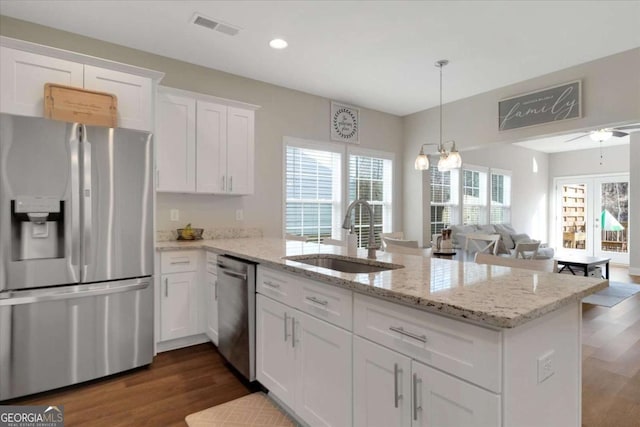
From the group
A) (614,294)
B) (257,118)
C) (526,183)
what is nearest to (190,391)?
(257,118)

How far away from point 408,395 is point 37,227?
247 cm

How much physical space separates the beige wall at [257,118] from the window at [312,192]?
18cm

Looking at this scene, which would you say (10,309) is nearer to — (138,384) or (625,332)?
(138,384)

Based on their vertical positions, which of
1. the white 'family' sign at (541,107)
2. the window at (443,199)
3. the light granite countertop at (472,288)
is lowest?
the light granite countertop at (472,288)

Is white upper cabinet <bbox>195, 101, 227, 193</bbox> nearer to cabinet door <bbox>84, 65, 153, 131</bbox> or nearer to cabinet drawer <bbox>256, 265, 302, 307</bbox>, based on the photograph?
cabinet door <bbox>84, 65, 153, 131</bbox>

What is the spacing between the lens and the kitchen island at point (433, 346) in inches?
41.1

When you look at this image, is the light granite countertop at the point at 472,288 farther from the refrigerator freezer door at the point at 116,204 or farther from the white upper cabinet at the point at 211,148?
the white upper cabinet at the point at 211,148

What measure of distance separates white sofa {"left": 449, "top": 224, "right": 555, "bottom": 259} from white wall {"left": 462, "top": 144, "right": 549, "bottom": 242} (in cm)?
118

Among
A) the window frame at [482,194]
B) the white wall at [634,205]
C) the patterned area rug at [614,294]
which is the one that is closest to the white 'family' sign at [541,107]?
the patterned area rug at [614,294]

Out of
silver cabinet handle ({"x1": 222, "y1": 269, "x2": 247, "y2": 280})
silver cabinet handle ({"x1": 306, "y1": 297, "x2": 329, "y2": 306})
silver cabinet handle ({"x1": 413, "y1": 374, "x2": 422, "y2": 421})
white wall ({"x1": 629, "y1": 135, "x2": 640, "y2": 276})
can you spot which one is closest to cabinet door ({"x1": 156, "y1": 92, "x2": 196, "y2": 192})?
silver cabinet handle ({"x1": 222, "y1": 269, "x2": 247, "y2": 280})

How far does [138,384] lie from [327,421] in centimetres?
157

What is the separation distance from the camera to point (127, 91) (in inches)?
108

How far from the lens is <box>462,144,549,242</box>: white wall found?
7852 millimetres

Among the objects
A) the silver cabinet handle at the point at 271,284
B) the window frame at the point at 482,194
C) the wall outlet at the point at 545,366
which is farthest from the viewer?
the window frame at the point at 482,194
